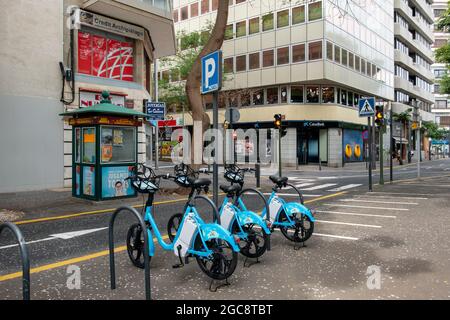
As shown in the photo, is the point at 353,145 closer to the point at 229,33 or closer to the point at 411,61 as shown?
the point at 229,33

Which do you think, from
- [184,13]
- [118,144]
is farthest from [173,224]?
[184,13]

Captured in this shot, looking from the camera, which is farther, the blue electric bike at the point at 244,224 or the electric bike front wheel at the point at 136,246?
the blue electric bike at the point at 244,224

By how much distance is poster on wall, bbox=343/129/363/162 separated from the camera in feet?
116

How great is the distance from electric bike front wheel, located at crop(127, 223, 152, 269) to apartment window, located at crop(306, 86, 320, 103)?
30635 mm

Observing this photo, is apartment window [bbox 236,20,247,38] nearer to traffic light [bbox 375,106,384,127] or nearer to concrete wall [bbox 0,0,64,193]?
traffic light [bbox 375,106,384,127]

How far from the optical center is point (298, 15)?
32406 mm

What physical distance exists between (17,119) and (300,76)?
80.3 ft

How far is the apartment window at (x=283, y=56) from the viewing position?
33.2m

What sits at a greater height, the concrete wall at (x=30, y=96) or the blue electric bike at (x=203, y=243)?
the concrete wall at (x=30, y=96)

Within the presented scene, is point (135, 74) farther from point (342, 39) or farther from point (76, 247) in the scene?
point (342, 39)

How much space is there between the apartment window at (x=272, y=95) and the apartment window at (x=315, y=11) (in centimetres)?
681

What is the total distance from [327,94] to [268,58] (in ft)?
21.0

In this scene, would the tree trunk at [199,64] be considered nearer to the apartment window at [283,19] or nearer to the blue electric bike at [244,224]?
the blue electric bike at [244,224]

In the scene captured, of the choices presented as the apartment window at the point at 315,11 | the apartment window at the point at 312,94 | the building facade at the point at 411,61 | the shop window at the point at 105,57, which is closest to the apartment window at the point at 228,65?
the apartment window at the point at 312,94
